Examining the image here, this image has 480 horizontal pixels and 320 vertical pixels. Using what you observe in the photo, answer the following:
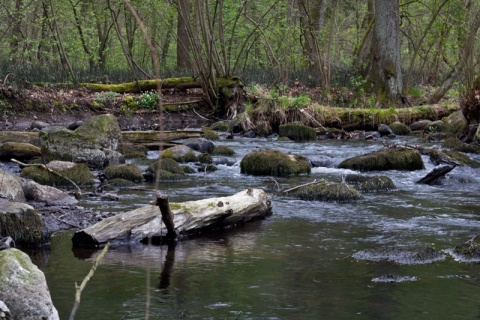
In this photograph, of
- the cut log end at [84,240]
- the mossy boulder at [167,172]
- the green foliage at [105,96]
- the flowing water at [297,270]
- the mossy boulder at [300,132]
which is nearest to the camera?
the flowing water at [297,270]

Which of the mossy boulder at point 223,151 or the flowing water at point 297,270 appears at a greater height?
the mossy boulder at point 223,151

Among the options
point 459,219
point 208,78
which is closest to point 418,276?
point 459,219

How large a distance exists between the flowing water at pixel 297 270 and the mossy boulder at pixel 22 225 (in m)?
0.21

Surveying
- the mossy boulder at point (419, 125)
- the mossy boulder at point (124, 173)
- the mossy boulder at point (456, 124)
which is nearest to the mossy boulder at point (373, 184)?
the mossy boulder at point (124, 173)

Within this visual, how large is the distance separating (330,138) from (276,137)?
4.83ft

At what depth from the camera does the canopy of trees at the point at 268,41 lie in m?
21.5

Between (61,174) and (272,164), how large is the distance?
3.85m

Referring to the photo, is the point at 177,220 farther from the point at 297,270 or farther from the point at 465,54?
the point at 465,54

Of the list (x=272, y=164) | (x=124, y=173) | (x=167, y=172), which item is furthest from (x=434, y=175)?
(x=124, y=173)

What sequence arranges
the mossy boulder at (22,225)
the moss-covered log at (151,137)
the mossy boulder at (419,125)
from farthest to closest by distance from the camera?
the mossy boulder at (419,125)
the moss-covered log at (151,137)
the mossy boulder at (22,225)

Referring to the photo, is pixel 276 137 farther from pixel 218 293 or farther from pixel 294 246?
pixel 218 293

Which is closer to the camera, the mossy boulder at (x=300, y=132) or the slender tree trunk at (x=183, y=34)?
the mossy boulder at (x=300, y=132)

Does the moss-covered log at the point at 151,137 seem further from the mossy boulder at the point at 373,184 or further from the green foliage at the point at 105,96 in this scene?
the green foliage at the point at 105,96

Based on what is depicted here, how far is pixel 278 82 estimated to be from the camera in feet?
82.5
